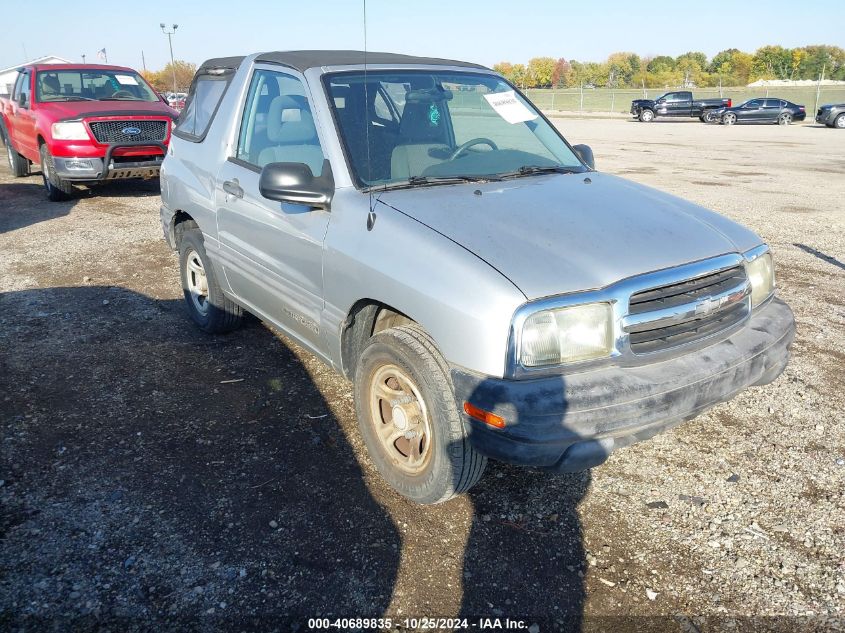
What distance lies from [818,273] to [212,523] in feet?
20.9

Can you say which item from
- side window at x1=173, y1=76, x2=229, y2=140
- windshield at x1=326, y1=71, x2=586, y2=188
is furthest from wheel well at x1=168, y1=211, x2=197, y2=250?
windshield at x1=326, y1=71, x2=586, y2=188

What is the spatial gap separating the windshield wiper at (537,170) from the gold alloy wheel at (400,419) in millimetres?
1322

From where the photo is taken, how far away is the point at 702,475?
11.1 ft

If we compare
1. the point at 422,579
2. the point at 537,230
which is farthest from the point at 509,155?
the point at 422,579

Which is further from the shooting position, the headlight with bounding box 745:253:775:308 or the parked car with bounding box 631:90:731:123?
the parked car with bounding box 631:90:731:123

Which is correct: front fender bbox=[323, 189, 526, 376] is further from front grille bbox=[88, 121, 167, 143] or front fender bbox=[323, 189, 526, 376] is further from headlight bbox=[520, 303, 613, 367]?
front grille bbox=[88, 121, 167, 143]

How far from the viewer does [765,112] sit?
32.0m

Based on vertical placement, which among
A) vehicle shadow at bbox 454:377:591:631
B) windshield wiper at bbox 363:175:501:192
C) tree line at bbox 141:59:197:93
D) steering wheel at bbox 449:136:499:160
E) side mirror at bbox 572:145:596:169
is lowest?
vehicle shadow at bbox 454:377:591:631

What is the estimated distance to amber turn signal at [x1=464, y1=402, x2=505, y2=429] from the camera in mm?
2488

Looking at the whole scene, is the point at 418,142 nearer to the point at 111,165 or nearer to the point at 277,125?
the point at 277,125

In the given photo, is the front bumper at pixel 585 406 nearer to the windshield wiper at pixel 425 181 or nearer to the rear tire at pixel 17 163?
the windshield wiper at pixel 425 181

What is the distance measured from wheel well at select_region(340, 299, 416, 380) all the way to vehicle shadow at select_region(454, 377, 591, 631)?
0.79m

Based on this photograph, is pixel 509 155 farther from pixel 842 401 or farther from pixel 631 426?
pixel 842 401

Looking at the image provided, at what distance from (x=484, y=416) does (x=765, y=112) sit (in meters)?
35.1
